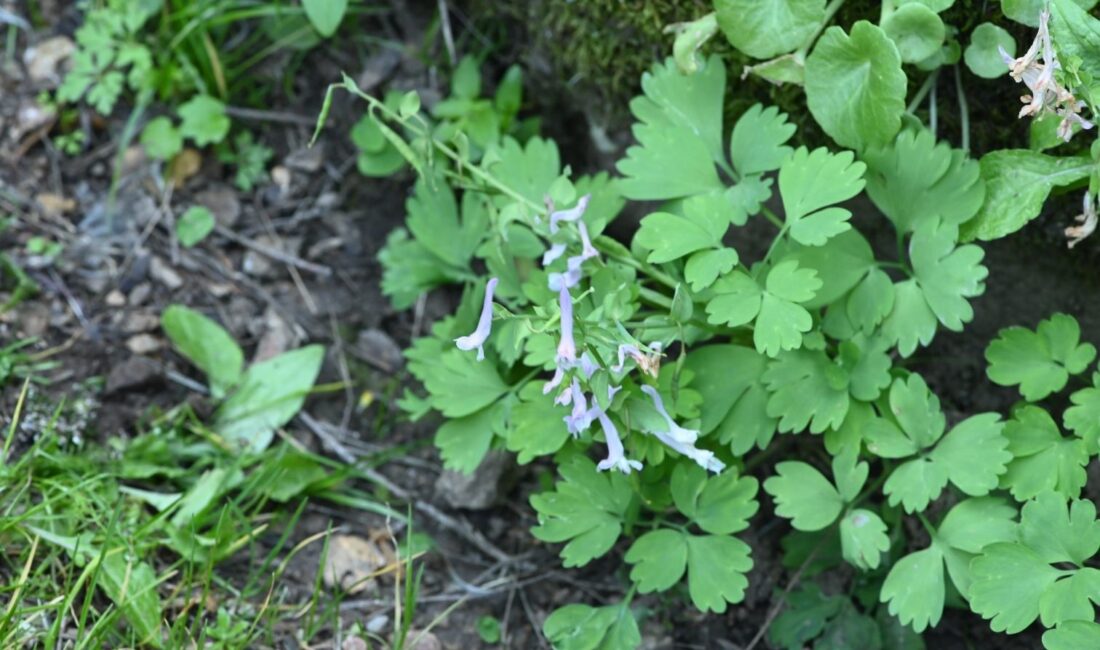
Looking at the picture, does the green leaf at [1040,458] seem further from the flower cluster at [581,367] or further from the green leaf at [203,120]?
the green leaf at [203,120]

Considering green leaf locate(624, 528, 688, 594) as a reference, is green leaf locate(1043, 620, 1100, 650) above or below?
above

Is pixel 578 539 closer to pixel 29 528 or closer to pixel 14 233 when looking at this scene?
pixel 29 528

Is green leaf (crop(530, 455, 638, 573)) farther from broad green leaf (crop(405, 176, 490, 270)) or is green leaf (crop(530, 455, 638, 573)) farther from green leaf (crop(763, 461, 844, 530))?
broad green leaf (crop(405, 176, 490, 270))

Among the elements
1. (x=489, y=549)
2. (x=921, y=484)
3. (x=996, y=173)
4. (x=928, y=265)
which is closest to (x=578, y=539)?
(x=489, y=549)

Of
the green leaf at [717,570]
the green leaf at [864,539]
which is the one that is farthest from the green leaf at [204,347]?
the green leaf at [864,539]

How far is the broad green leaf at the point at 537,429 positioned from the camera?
223 centimetres

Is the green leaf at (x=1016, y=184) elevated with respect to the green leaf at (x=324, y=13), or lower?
lower

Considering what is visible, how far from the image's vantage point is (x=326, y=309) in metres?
3.10

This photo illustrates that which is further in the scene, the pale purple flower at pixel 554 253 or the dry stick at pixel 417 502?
the dry stick at pixel 417 502

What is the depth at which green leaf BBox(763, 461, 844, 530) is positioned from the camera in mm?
2217

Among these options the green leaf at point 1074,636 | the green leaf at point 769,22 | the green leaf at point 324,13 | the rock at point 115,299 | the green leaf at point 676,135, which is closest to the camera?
the green leaf at point 1074,636

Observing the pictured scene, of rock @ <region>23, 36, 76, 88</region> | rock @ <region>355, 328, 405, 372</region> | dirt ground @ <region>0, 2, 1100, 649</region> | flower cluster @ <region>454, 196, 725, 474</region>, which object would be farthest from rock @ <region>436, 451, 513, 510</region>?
rock @ <region>23, 36, 76, 88</region>

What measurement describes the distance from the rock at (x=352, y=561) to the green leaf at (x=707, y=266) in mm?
1028

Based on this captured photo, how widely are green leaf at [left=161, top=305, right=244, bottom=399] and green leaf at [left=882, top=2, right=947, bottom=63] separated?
176 cm
